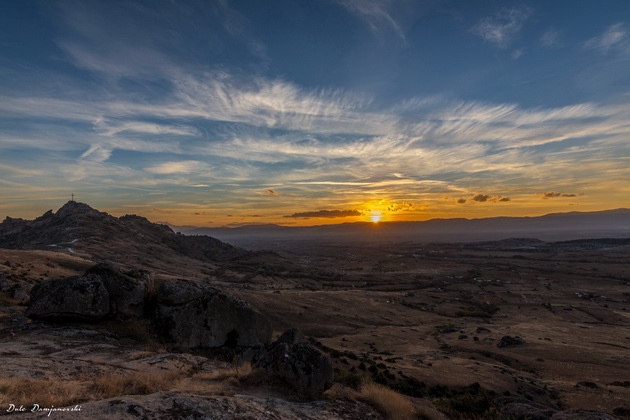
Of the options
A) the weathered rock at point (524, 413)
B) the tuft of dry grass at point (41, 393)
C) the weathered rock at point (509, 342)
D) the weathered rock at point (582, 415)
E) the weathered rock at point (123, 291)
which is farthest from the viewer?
the weathered rock at point (509, 342)

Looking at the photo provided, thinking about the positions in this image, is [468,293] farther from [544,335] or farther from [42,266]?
[42,266]

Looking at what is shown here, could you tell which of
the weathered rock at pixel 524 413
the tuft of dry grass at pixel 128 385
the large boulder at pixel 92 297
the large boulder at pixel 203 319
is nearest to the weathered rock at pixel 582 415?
the weathered rock at pixel 524 413

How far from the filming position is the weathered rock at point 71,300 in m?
18.6

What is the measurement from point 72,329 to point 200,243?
157687 mm

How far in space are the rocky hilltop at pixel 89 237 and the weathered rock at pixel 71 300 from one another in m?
72.7

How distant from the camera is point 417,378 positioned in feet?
89.5

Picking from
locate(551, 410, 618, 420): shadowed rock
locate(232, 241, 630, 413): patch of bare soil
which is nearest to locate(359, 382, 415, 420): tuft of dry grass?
locate(551, 410, 618, 420): shadowed rock

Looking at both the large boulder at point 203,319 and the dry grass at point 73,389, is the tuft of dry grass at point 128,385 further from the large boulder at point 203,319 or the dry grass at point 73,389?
the large boulder at point 203,319

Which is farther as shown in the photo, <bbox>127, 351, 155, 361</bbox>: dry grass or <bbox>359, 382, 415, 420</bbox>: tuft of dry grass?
<bbox>127, 351, 155, 361</bbox>: dry grass

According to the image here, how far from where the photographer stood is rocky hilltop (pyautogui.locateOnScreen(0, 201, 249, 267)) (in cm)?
9144

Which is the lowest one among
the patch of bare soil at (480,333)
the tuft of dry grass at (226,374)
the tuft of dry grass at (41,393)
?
the patch of bare soil at (480,333)

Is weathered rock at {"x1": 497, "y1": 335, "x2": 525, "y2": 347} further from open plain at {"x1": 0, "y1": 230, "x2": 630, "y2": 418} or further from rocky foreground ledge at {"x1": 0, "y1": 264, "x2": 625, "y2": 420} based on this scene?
rocky foreground ledge at {"x1": 0, "y1": 264, "x2": 625, "y2": 420}

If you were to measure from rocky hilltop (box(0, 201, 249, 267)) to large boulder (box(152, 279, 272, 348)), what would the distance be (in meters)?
75.4

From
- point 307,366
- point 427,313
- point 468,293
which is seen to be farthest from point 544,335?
point 307,366
